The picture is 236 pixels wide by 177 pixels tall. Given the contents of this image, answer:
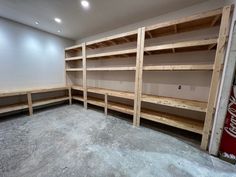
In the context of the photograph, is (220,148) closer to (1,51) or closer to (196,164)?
(196,164)

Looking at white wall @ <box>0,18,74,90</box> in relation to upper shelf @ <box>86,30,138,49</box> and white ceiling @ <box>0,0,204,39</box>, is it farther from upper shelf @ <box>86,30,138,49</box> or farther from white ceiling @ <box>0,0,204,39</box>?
upper shelf @ <box>86,30,138,49</box>

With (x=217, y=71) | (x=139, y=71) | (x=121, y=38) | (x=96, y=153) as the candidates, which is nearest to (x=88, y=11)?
(x=121, y=38)

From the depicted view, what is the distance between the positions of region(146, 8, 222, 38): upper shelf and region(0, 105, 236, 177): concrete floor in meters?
2.34

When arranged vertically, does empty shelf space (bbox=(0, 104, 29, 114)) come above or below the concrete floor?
above

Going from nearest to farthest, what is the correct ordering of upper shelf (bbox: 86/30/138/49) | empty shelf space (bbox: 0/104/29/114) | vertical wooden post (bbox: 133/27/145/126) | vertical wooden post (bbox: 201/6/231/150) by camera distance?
1. vertical wooden post (bbox: 201/6/231/150)
2. vertical wooden post (bbox: 133/27/145/126)
3. upper shelf (bbox: 86/30/138/49)
4. empty shelf space (bbox: 0/104/29/114)

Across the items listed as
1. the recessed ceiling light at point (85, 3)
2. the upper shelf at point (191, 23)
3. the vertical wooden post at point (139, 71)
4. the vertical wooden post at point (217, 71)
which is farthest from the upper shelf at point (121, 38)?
the vertical wooden post at point (217, 71)

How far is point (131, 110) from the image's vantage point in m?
2.97

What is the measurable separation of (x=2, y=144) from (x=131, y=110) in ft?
9.09

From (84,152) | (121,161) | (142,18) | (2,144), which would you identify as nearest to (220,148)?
(121,161)

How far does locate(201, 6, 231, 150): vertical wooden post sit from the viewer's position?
5.29ft

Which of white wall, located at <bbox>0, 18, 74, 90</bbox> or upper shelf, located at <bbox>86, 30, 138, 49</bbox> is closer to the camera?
upper shelf, located at <bbox>86, 30, 138, 49</bbox>

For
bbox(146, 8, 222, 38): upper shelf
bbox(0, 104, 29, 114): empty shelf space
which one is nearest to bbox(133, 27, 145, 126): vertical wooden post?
bbox(146, 8, 222, 38): upper shelf

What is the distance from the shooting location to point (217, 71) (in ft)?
5.75

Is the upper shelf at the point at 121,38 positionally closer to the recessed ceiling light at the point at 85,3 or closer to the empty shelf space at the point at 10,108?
the recessed ceiling light at the point at 85,3
